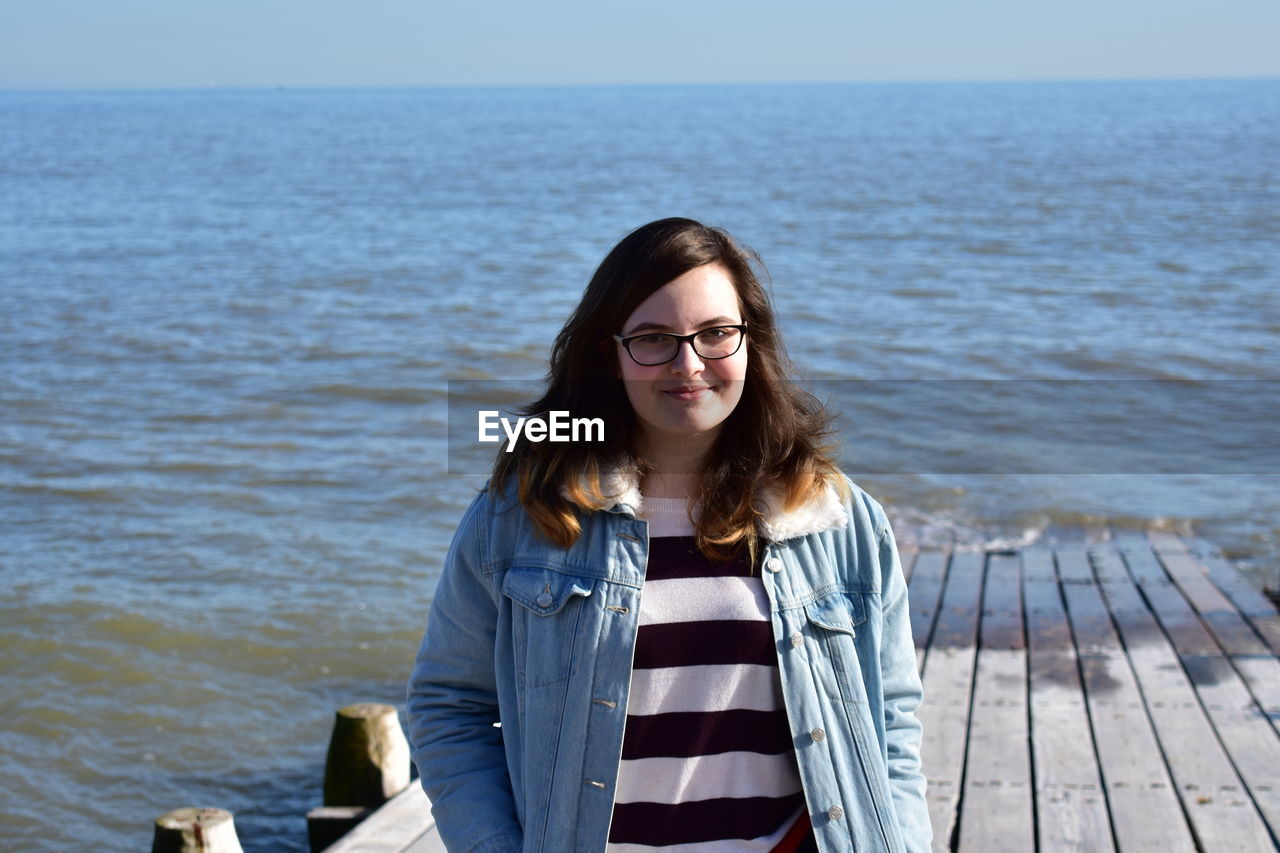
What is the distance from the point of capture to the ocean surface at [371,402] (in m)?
7.95

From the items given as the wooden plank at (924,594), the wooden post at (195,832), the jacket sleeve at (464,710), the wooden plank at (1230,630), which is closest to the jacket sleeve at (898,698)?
the jacket sleeve at (464,710)

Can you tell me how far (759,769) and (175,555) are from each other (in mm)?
8769

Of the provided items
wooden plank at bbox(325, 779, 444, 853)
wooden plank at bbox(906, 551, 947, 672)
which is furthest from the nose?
wooden plank at bbox(906, 551, 947, 672)

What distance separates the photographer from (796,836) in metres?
2.32

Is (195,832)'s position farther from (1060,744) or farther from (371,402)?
(371,402)

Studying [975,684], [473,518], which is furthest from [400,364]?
[473,518]

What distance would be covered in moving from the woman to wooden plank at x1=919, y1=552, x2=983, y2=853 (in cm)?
202

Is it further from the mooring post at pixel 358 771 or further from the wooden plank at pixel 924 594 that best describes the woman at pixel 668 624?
the wooden plank at pixel 924 594

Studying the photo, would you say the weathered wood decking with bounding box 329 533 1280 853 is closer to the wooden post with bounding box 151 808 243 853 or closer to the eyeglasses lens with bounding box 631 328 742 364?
the wooden post with bounding box 151 808 243 853

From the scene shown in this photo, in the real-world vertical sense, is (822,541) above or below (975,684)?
above

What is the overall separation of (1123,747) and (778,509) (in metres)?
3.36

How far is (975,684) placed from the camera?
234 inches

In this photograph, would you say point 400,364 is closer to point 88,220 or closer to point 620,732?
point 620,732

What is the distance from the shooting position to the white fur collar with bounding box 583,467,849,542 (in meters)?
2.37
